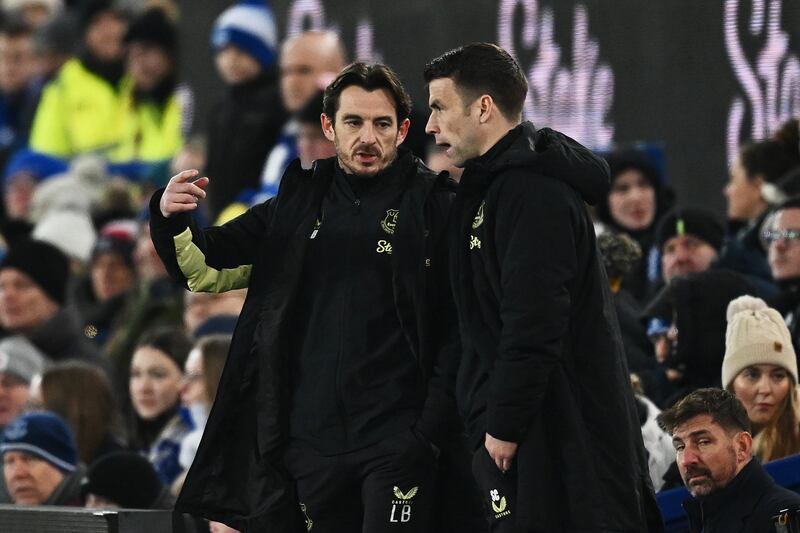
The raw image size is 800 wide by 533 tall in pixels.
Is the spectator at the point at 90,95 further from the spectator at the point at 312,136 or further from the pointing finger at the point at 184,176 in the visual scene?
the pointing finger at the point at 184,176

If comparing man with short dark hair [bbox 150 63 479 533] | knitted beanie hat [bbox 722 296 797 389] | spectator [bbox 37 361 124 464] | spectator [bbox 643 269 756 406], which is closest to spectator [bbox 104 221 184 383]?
spectator [bbox 37 361 124 464]

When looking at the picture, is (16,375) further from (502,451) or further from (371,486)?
(502,451)

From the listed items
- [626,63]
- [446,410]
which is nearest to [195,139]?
[626,63]

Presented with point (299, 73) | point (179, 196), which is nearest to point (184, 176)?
point (179, 196)

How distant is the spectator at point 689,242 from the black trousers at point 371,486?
9.80ft

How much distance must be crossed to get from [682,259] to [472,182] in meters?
3.16

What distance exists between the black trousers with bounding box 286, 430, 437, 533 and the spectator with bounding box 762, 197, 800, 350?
2442mm

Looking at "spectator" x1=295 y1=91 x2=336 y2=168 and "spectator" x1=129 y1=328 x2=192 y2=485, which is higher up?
"spectator" x1=295 y1=91 x2=336 y2=168

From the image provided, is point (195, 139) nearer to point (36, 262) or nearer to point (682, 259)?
point (36, 262)

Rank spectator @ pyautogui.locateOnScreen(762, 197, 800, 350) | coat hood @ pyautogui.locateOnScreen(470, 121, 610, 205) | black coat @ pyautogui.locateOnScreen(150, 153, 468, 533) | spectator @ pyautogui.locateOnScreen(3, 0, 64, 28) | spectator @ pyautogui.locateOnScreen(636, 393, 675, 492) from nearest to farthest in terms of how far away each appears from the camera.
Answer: coat hood @ pyautogui.locateOnScreen(470, 121, 610, 205) < black coat @ pyautogui.locateOnScreen(150, 153, 468, 533) < spectator @ pyautogui.locateOnScreen(636, 393, 675, 492) < spectator @ pyautogui.locateOnScreen(762, 197, 800, 350) < spectator @ pyautogui.locateOnScreen(3, 0, 64, 28)

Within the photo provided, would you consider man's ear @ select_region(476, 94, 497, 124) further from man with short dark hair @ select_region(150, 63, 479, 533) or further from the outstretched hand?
the outstretched hand

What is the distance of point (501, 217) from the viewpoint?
570 cm

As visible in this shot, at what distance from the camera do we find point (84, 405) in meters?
9.55

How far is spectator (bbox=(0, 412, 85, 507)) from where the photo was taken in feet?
28.8
